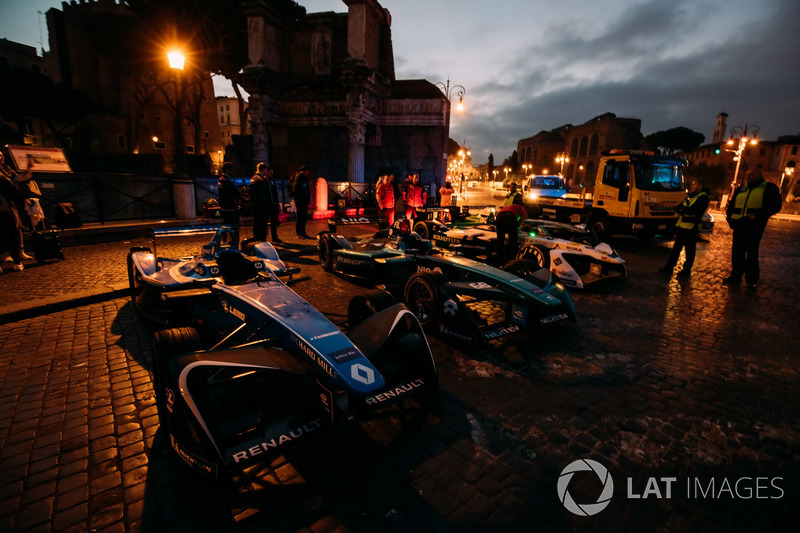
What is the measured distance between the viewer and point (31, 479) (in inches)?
97.6

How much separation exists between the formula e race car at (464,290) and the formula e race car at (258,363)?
1.04 metres

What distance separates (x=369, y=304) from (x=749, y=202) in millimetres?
8822

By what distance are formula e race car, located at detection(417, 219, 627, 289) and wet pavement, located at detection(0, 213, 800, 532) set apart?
243 centimetres

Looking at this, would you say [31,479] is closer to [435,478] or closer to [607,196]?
[435,478]

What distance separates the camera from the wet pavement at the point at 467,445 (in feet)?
7.50

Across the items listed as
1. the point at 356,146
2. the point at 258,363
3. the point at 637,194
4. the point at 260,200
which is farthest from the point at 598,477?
the point at 356,146

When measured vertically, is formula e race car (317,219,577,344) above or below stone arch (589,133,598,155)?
below

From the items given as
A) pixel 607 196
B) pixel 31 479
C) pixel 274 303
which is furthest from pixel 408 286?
pixel 607 196

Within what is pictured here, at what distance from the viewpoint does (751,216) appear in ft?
25.1

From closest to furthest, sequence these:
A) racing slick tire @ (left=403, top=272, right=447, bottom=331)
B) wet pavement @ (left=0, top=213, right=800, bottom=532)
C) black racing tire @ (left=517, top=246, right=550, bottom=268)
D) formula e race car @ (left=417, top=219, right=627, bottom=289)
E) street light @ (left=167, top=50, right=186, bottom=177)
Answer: wet pavement @ (left=0, top=213, right=800, bottom=532)
racing slick tire @ (left=403, top=272, right=447, bottom=331)
formula e race car @ (left=417, top=219, right=627, bottom=289)
black racing tire @ (left=517, top=246, right=550, bottom=268)
street light @ (left=167, top=50, right=186, bottom=177)

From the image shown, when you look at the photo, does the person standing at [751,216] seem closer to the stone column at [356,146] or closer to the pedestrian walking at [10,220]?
the pedestrian walking at [10,220]

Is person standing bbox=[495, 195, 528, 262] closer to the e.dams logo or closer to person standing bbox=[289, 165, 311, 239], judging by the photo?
the e.dams logo

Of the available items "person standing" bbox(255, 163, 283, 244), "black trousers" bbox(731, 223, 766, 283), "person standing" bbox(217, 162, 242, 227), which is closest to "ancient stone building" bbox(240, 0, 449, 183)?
"person standing" bbox(255, 163, 283, 244)

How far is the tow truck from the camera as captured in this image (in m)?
12.5
